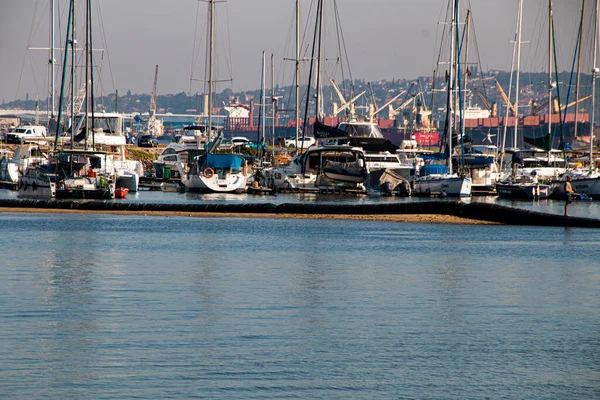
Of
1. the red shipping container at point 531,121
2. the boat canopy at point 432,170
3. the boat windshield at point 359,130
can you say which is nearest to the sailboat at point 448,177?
the boat canopy at point 432,170

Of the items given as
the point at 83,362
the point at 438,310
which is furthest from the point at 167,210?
the point at 83,362

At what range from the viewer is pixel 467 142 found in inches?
2783

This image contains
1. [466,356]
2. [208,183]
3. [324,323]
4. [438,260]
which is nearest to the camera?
[466,356]

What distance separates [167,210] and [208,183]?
1468 centimetres

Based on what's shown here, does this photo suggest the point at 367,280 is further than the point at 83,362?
Yes

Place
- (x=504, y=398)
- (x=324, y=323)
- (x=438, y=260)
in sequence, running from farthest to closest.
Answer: (x=438, y=260) < (x=324, y=323) < (x=504, y=398)

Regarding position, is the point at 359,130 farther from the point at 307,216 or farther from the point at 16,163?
the point at 307,216

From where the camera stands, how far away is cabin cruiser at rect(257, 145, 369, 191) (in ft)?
213

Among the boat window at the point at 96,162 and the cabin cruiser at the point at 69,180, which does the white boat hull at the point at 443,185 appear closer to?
the boat window at the point at 96,162

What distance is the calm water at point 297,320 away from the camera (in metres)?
14.1

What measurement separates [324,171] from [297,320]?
4640 cm

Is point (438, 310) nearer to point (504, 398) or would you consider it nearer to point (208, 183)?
point (504, 398)

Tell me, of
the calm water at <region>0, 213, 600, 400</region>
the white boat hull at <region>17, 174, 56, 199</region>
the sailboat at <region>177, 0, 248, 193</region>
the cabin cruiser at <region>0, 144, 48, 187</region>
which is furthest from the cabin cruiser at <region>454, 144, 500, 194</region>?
the calm water at <region>0, 213, 600, 400</region>

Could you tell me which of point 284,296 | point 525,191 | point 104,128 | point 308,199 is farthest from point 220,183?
point 284,296
